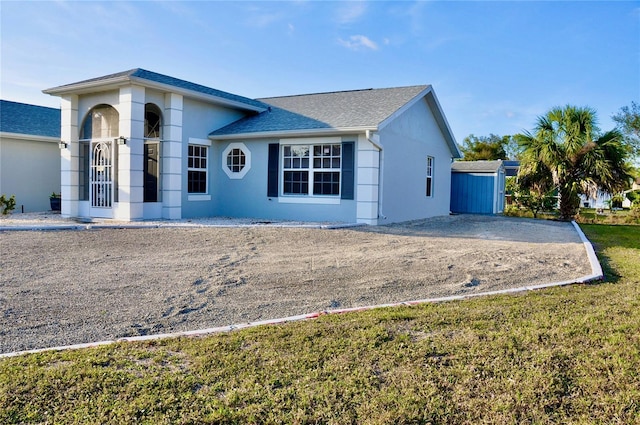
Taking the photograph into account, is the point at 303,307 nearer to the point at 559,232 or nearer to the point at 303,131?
the point at 303,131

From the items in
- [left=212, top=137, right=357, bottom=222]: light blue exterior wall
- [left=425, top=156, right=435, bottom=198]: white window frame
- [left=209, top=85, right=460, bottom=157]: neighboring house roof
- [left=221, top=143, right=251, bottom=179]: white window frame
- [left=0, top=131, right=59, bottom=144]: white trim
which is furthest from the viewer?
[left=425, top=156, right=435, bottom=198]: white window frame

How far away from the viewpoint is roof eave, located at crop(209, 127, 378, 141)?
42.4 ft

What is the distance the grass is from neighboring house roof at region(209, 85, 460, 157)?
29.1 feet

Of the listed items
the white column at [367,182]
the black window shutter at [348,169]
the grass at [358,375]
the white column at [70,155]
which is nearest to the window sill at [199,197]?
the white column at [70,155]

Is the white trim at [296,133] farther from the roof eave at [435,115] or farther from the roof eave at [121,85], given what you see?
the roof eave at [121,85]

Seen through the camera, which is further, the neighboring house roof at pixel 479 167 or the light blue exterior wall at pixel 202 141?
the neighboring house roof at pixel 479 167

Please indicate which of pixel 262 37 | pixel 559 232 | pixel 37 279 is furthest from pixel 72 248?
pixel 559 232

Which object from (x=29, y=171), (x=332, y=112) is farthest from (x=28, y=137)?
(x=332, y=112)

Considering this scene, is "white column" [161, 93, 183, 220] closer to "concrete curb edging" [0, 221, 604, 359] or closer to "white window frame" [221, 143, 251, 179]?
"white window frame" [221, 143, 251, 179]

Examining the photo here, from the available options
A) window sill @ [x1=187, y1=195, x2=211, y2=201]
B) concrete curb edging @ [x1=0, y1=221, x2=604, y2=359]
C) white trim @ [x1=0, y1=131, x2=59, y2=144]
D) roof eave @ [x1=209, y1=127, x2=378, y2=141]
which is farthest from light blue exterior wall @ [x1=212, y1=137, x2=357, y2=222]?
concrete curb edging @ [x1=0, y1=221, x2=604, y2=359]

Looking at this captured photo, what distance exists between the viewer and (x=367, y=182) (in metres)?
13.2

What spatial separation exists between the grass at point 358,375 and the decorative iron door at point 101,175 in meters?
10.8

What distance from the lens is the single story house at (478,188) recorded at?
22.8 metres

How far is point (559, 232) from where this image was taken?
14.1m
